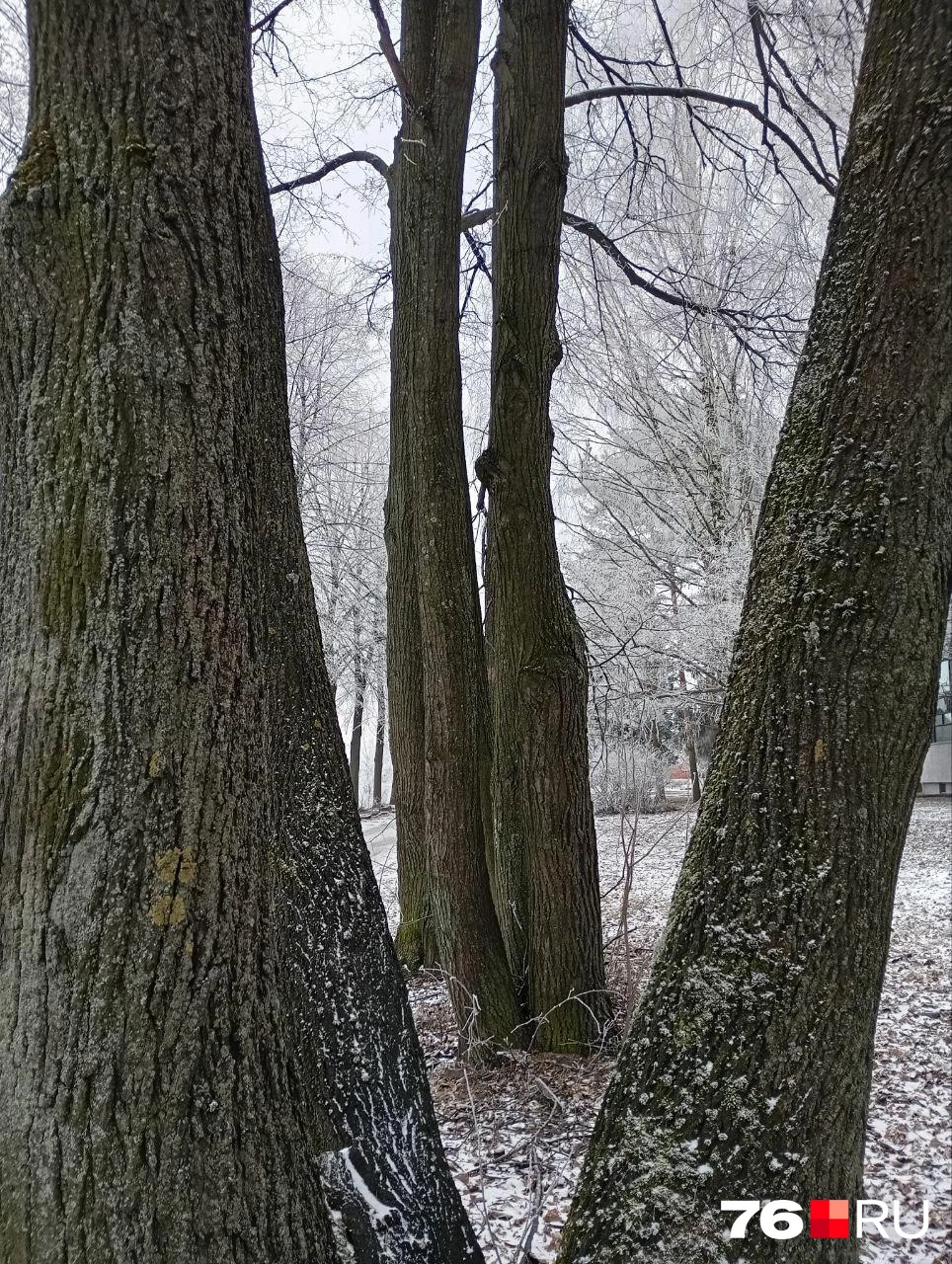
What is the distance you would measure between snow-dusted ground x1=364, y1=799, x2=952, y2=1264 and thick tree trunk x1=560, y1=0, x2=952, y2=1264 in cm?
102

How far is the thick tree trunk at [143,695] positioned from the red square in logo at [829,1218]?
73 centimetres

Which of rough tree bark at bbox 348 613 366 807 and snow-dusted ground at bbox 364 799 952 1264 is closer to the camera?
snow-dusted ground at bbox 364 799 952 1264

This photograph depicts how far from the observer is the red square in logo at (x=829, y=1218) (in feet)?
4.79

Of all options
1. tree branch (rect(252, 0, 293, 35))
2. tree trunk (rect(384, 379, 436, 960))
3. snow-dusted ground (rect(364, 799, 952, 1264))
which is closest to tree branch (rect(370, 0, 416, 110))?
tree trunk (rect(384, 379, 436, 960))

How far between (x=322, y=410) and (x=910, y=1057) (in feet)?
35.0

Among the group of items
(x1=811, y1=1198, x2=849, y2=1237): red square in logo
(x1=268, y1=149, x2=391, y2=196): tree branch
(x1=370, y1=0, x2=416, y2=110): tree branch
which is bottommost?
(x1=811, y1=1198, x2=849, y2=1237): red square in logo

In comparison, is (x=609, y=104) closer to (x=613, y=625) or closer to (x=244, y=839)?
(x=244, y=839)

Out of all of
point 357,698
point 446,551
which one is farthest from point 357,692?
point 446,551

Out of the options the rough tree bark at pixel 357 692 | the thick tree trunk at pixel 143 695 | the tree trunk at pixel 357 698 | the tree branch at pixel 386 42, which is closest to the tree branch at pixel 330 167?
the tree branch at pixel 386 42

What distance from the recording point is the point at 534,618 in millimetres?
3686

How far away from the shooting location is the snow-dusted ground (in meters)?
2.57

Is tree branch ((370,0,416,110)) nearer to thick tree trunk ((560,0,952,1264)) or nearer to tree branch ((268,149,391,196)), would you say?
tree branch ((268,149,391,196))

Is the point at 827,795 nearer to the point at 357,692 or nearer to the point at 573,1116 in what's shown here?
the point at 573,1116

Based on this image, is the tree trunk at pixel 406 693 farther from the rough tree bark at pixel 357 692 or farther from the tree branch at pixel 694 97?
the rough tree bark at pixel 357 692
